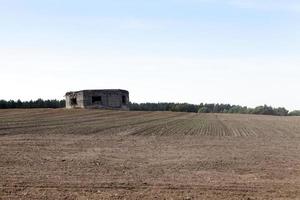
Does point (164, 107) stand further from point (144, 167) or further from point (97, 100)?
point (144, 167)

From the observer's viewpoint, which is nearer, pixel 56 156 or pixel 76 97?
pixel 56 156

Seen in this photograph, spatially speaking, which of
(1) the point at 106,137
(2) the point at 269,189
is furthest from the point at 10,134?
(2) the point at 269,189

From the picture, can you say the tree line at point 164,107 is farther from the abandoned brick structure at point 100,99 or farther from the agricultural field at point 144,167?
the agricultural field at point 144,167

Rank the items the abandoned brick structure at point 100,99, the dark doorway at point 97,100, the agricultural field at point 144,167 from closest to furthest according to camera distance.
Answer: the agricultural field at point 144,167, the abandoned brick structure at point 100,99, the dark doorway at point 97,100

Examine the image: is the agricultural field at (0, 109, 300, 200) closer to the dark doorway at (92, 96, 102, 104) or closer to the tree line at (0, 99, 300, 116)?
the dark doorway at (92, 96, 102, 104)

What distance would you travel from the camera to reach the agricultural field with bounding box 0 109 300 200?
12062 mm

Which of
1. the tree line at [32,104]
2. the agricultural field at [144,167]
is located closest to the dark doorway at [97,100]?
the tree line at [32,104]

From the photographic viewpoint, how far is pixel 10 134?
27.0 metres

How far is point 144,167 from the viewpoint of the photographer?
16.2 meters

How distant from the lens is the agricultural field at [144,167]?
475 inches

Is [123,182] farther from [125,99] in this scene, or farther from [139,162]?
[125,99]

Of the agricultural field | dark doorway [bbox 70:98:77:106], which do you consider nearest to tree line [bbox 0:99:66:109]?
dark doorway [bbox 70:98:77:106]

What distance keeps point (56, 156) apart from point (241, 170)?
6.36m

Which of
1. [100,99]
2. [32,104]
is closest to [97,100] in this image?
[100,99]
